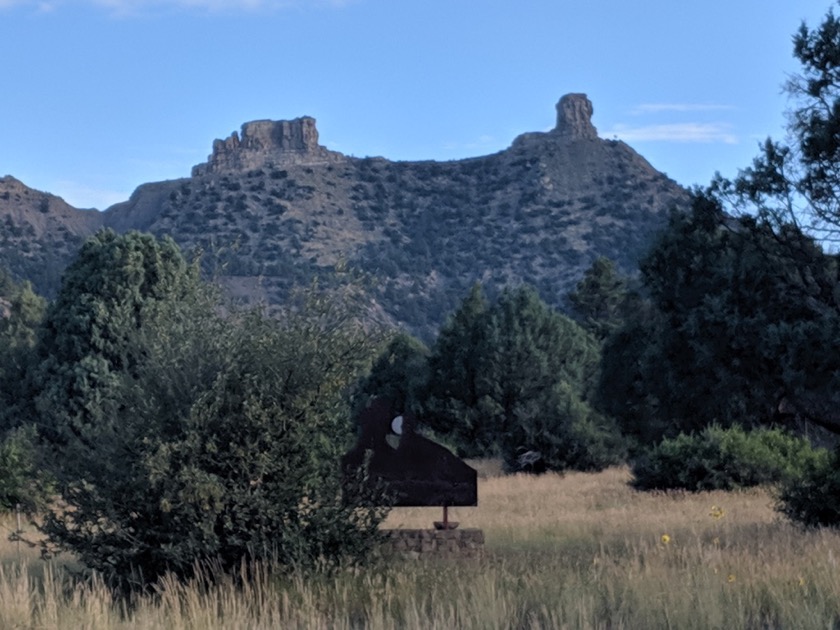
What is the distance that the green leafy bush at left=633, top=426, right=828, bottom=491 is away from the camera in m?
25.8

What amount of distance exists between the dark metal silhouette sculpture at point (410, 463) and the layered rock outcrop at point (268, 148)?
108m

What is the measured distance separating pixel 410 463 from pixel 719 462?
1360cm

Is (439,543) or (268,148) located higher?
(268,148)

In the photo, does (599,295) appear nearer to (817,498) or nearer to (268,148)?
(817,498)

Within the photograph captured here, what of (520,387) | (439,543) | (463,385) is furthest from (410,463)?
(463,385)

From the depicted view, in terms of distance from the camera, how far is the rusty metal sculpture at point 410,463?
1415cm

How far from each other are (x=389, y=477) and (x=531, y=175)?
330 feet

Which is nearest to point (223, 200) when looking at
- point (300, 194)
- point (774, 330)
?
point (300, 194)

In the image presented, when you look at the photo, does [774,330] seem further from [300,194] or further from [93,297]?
[300,194]

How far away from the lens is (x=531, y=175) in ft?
371

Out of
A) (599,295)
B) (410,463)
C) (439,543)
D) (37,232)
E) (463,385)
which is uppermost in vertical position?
(37,232)

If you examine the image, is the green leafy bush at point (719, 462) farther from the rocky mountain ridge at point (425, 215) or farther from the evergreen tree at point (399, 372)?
the rocky mountain ridge at point (425, 215)

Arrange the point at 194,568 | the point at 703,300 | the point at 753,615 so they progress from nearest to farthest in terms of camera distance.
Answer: the point at 753,615 → the point at 194,568 → the point at 703,300

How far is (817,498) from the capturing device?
1625cm
